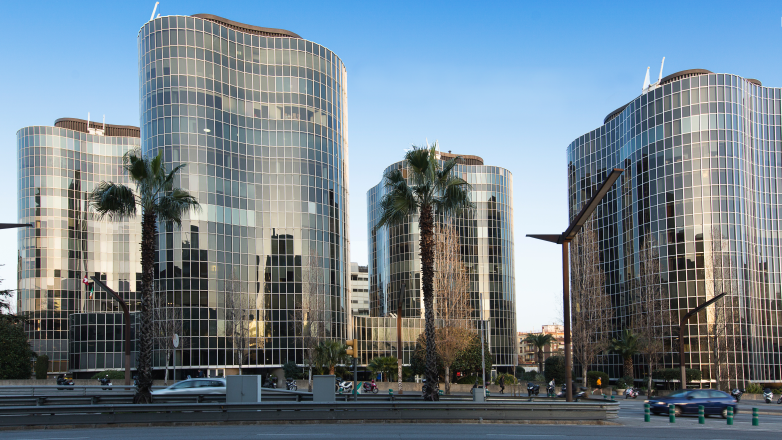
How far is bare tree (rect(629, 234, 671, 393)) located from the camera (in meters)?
61.4

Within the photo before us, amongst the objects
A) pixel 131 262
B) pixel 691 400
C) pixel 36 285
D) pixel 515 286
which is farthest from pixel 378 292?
pixel 691 400

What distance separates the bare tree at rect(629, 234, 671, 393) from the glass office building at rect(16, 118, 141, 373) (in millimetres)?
68161

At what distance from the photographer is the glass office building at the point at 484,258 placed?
115000 mm

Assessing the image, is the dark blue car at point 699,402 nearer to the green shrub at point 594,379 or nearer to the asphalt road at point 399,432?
the asphalt road at point 399,432

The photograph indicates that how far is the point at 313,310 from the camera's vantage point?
7062cm

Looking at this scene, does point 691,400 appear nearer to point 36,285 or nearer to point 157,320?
point 157,320

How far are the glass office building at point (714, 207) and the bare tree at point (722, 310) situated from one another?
0.17m

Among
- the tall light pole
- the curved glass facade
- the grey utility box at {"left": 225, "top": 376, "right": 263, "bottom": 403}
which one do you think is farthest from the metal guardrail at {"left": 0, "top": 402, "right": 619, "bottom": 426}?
the curved glass facade

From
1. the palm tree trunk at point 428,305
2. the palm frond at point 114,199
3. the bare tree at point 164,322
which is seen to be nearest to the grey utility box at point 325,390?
the palm tree trunk at point 428,305

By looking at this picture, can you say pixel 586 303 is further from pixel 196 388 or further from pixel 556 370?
pixel 196 388

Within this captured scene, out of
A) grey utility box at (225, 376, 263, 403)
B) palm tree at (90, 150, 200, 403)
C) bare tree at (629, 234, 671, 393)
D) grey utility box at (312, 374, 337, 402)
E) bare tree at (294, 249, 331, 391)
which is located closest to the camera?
grey utility box at (225, 376, 263, 403)

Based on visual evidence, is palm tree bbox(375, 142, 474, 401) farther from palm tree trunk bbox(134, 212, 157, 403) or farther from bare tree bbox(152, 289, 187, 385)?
bare tree bbox(152, 289, 187, 385)

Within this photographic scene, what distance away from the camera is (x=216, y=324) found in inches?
2808

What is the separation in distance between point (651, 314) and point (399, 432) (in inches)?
1909
